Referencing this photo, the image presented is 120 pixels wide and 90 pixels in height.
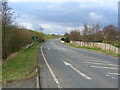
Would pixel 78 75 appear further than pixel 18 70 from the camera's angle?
No

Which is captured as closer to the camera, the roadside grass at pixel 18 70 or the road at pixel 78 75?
the road at pixel 78 75

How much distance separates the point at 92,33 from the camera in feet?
181

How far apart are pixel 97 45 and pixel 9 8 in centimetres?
2537

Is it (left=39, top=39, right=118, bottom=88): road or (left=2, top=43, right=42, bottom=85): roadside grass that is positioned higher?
(left=39, top=39, right=118, bottom=88): road

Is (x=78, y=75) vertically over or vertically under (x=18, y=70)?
over

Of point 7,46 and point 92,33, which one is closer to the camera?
point 7,46

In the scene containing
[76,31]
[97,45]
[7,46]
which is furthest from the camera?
[76,31]

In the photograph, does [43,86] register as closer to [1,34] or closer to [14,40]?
[1,34]

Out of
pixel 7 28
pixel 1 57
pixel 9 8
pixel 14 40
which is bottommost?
pixel 1 57

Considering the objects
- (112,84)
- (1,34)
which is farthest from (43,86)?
(1,34)

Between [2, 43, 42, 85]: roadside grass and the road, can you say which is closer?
the road

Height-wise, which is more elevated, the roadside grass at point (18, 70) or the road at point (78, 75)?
the road at point (78, 75)

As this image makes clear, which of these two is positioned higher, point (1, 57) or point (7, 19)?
point (7, 19)

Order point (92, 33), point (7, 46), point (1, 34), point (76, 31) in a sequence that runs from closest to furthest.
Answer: point (1, 34), point (7, 46), point (92, 33), point (76, 31)
